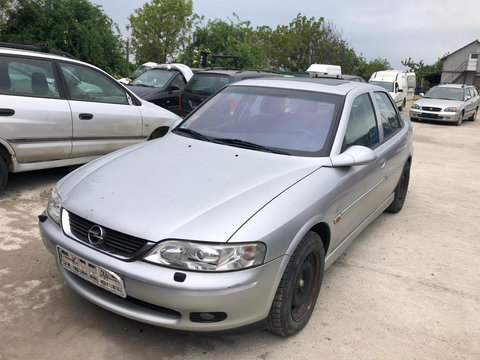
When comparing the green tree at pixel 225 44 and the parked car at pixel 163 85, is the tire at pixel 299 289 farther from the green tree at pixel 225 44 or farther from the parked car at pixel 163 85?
the green tree at pixel 225 44

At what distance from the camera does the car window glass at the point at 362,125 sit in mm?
3404

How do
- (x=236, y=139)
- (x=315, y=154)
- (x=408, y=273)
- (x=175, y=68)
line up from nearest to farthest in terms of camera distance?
(x=315, y=154), (x=236, y=139), (x=408, y=273), (x=175, y=68)

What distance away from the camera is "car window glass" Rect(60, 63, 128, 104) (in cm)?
511

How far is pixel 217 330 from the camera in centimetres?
225

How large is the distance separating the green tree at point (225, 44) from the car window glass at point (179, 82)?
544 inches

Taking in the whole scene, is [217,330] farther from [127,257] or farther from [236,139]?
[236,139]

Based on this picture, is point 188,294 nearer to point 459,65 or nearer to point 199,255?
point 199,255

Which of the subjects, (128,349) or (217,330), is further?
(128,349)

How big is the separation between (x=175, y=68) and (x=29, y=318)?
8664 mm

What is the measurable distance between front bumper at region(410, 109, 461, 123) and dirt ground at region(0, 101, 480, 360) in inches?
459

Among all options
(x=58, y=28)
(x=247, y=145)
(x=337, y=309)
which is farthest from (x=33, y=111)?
(x=58, y=28)

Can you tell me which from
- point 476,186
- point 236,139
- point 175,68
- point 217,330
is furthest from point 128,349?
point 175,68

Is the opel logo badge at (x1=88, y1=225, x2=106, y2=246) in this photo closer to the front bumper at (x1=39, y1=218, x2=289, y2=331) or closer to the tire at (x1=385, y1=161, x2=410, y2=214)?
the front bumper at (x1=39, y1=218, x2=289, y2=331)

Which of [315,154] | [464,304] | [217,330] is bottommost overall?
[464,304]
